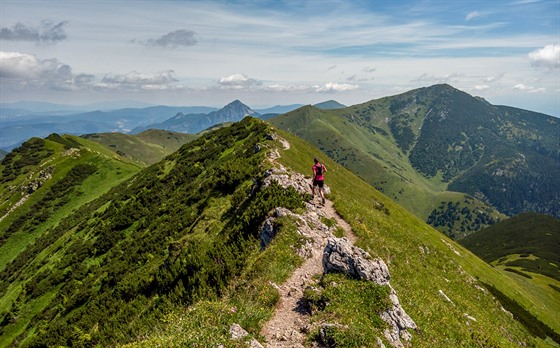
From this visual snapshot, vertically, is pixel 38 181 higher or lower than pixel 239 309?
lower

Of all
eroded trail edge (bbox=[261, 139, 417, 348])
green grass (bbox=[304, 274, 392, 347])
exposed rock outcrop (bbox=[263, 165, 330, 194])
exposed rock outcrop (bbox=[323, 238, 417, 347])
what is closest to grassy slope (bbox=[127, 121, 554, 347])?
green grass (bbox=[304, 274, 392, 347])

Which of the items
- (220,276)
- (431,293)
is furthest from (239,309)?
(431,293)

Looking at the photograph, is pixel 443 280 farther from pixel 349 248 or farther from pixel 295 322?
pixel 295 322

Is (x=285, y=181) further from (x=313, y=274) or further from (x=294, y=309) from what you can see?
(x=294, y=309)

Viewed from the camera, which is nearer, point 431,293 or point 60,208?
point 431,293

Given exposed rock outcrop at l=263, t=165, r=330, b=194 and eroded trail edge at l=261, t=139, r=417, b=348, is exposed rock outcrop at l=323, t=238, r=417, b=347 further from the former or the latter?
exposed rock outcrop at l=263, t=165, r=330, b=194

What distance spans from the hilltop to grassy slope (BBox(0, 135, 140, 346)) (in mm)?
854

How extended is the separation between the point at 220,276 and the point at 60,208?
91.5 m

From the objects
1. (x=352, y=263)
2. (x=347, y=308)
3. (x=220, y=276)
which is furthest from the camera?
(x=220, y=276)

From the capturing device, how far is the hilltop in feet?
53.5

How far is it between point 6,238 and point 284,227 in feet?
300

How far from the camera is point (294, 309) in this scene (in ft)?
55.8

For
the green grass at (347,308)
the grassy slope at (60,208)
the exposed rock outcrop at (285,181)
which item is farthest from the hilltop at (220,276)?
the grassy slope at (60,208)

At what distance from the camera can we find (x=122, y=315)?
25.2 m
